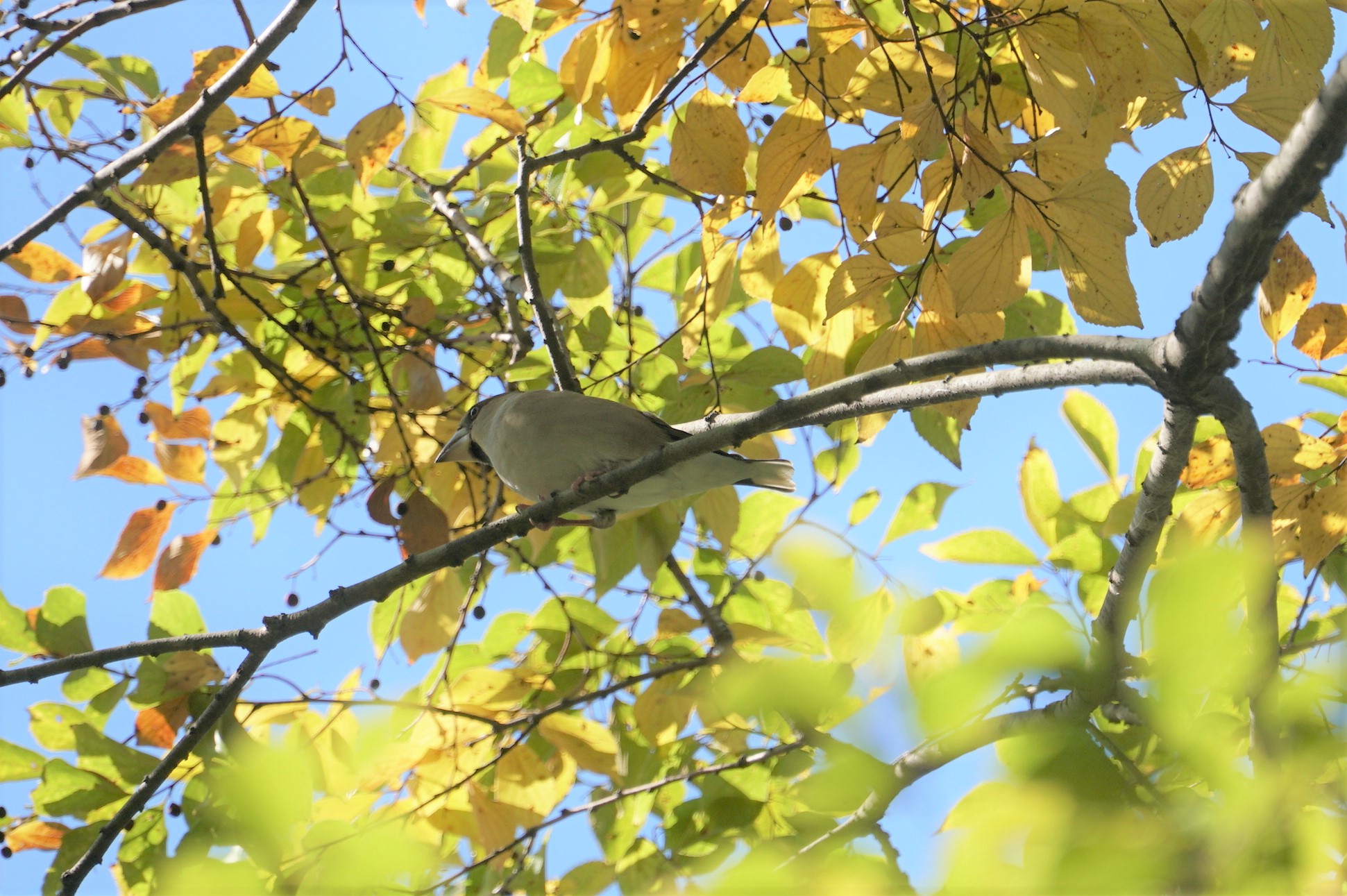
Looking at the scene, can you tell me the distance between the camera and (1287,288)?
2.66 metres

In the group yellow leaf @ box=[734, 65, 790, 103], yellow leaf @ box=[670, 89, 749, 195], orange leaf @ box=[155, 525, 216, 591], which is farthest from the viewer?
orange leaf @ box=[155, 525, 216, 591]

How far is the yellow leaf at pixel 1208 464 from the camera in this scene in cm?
287

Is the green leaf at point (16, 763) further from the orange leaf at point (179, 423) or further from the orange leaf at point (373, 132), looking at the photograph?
the orange leaf at point (373, 132)

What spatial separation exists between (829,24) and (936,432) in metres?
1.28

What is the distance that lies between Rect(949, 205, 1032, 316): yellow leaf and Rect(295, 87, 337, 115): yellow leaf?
2221mm

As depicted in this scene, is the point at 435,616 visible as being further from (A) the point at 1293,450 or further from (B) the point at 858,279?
(A) the point at 1293,450

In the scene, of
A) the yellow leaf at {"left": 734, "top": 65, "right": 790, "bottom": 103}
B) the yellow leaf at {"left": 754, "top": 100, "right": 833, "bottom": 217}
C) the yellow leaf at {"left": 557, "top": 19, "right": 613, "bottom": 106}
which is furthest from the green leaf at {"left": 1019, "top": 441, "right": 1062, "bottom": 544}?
the yellow leaf at {"left": 557, "top": 19, "right": 613, "bottom": 106}

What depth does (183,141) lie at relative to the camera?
3746mm

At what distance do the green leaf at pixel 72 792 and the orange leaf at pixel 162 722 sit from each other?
0.21m

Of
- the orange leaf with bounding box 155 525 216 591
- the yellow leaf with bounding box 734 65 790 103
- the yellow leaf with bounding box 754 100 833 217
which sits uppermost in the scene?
the orange leaf with bounding box 155 525 216 591

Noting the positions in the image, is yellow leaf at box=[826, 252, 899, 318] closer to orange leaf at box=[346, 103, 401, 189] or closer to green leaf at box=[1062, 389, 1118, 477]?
green leaf at box=[1062, 389, 1118, 477]

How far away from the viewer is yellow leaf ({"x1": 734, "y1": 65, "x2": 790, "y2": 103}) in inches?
112

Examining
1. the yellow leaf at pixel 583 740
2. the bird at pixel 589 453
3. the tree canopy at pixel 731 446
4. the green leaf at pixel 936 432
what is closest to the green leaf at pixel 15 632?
the tree canopy at pixel 731 446

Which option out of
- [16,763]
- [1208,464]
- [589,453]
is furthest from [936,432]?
[16,763]
